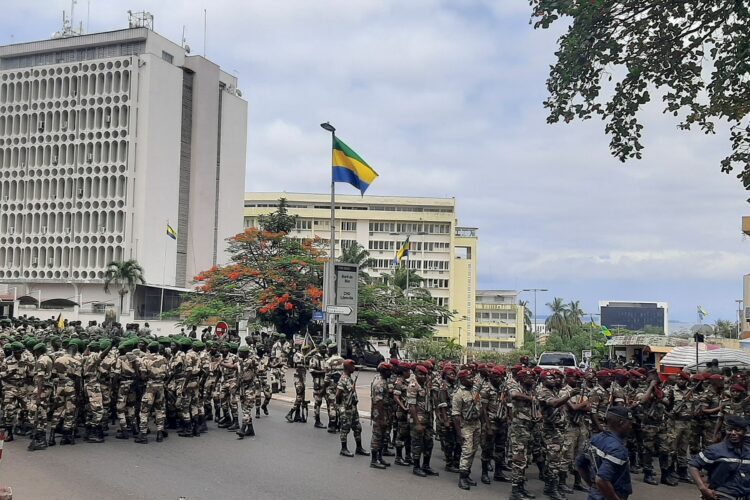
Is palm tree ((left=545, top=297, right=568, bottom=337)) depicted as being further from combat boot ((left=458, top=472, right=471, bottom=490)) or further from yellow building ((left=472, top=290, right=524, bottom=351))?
combat boot ((left=458, top=472, right=471, bottom=490))

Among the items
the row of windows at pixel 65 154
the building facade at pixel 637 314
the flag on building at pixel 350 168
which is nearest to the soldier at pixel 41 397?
the flag on building at pixel 350 168

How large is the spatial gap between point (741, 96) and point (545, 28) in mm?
4359

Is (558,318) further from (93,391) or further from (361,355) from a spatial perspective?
(93,391)

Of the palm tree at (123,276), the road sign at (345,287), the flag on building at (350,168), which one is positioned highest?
the flag on building at (350,168)

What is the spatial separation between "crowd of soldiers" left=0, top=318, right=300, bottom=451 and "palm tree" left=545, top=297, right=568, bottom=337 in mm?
82962

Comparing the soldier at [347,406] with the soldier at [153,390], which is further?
the soldier at [153,390]

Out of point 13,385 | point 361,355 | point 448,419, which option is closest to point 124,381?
point 13,385

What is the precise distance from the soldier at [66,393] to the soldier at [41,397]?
0.16 m

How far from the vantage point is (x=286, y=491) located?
1009 cm

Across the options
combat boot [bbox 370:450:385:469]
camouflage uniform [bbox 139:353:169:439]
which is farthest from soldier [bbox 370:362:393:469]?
camouflage uniform [bbox 139:353:169:439]

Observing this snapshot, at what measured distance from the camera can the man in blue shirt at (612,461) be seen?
6.09 meters

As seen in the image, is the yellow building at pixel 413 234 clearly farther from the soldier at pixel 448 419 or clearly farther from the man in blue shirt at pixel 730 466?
the man in blue shirt at pixel 730 466

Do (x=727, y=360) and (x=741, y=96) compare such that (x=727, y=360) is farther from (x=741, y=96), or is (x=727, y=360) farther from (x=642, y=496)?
(x=642, y=496)

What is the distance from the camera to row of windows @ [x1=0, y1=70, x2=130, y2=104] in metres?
62.5
